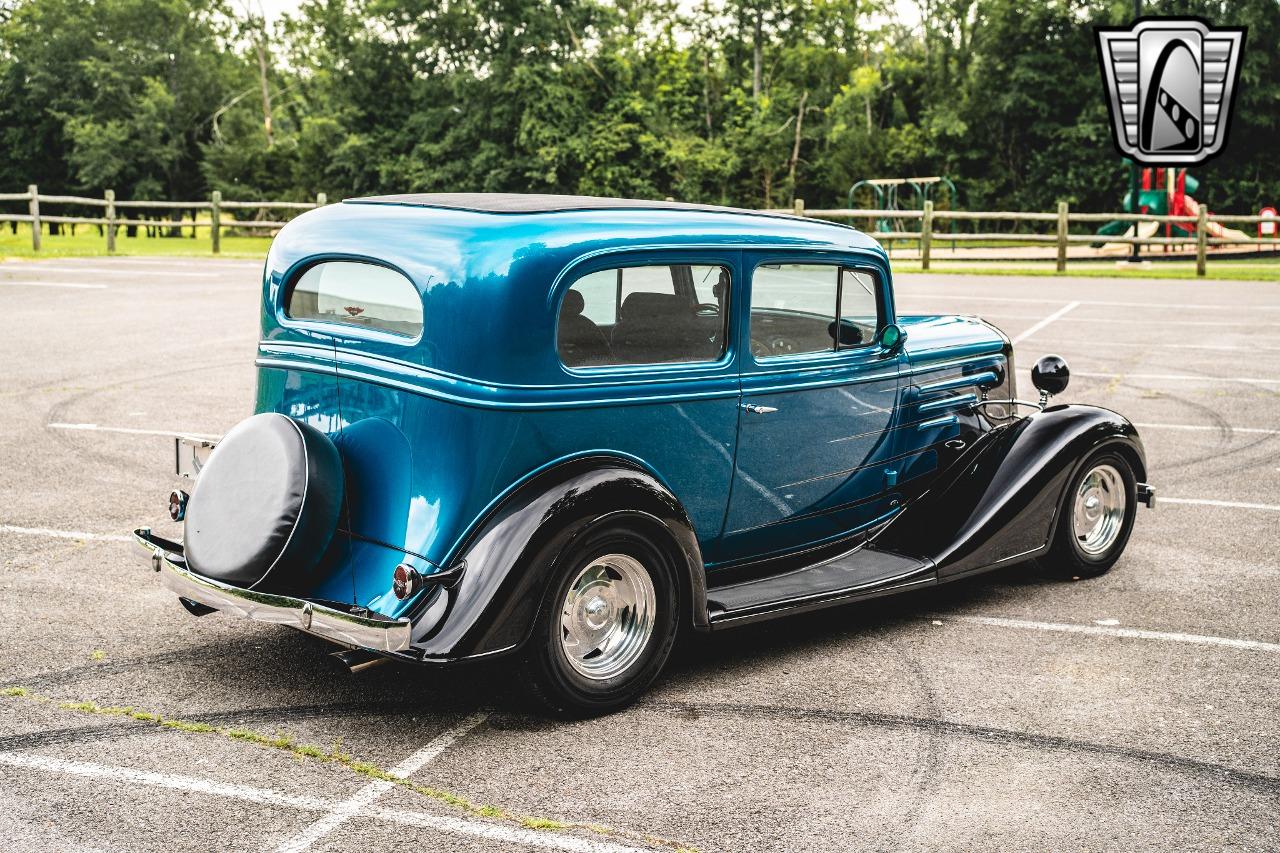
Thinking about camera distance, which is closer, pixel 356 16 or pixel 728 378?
pixel 728 378

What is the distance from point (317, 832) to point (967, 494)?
3.30m

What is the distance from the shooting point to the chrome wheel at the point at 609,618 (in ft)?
14.0

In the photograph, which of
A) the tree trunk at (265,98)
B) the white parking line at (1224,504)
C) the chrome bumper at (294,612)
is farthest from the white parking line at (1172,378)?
the tree trunk at (265,98)

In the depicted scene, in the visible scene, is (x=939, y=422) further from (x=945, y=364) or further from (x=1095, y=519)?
(x=1095, y=519)

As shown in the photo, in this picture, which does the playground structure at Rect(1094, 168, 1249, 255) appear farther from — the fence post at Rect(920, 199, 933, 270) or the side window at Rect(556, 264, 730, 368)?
the side window at Rect(556, 264, 730, 368)

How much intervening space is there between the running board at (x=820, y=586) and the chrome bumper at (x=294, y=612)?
1.23 m

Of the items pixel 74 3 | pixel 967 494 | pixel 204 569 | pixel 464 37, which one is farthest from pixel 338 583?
pixel 74 3

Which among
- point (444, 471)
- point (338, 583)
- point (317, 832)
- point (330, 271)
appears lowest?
point (317, 832)

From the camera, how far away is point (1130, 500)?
241 inches

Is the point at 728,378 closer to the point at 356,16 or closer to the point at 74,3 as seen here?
the point at 356,16

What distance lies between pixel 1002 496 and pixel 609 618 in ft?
6.97

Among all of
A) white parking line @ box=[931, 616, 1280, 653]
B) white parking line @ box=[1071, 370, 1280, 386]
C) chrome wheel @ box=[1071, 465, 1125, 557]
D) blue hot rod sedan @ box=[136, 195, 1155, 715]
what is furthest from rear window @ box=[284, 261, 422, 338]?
white parking line @ box=[1071, 370, 1280, 386]

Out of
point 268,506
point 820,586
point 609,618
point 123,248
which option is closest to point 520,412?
point 609,618

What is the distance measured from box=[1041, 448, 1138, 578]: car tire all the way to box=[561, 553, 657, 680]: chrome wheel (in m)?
2.42
